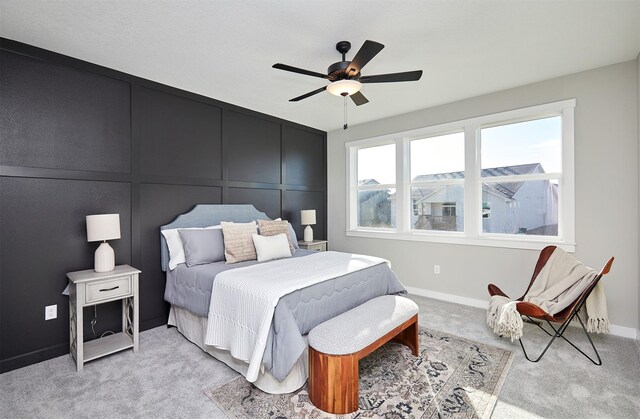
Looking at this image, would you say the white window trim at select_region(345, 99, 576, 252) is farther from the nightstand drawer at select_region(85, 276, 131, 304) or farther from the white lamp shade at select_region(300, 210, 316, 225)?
the nightstand drawer at select_region(85, 276, 131, 304)

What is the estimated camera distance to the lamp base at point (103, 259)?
2734 millimetres

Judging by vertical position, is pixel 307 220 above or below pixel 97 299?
above

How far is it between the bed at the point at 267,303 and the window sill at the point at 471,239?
4.69ft

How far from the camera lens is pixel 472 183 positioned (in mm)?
3982

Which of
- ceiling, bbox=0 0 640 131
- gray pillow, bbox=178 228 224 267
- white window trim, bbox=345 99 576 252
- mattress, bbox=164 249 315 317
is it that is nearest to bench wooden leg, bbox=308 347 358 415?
mattress, bbox=164 249 315 317

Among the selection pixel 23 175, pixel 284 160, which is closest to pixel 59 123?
pixel 23 175

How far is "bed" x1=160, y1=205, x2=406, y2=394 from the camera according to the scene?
2.06m

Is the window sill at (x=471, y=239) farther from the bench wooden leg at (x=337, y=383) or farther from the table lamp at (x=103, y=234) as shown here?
the table lamp at (x=103, y=234)

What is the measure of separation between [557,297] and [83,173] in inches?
178

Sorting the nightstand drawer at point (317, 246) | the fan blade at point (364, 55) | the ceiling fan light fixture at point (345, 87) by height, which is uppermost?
the fan blade at point (364, 55)

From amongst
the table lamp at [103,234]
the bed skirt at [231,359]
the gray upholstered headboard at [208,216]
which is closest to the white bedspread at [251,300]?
the bed skirt at [231,359]

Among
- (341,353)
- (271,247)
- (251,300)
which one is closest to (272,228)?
(271,247)

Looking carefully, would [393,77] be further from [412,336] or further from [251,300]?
[412,336]

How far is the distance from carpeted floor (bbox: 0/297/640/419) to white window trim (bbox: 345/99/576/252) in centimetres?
116
